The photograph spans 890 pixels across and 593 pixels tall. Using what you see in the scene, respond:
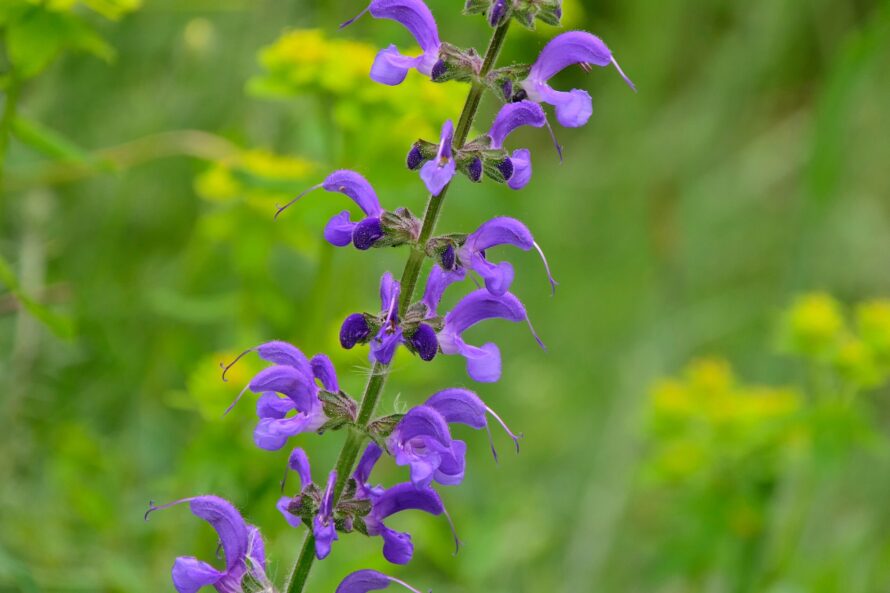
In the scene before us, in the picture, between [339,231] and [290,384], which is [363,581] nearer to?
[290,384]

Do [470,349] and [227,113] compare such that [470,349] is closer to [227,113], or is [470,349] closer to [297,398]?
[297,398]

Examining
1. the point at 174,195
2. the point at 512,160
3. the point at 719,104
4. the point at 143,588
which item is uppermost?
the point at 719,104

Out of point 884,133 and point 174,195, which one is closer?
point 174,195

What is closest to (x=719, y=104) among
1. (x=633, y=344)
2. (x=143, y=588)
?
(x=633, y=344)

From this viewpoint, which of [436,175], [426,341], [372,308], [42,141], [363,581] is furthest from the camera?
[372,308]

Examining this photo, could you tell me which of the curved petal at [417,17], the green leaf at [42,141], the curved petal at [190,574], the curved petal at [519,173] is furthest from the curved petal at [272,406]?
the green leaf at [42,141]

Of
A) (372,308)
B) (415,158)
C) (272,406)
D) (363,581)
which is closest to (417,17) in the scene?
(415,158)

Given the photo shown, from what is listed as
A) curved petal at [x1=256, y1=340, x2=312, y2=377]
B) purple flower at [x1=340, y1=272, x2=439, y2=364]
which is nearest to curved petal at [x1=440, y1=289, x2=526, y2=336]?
purple flower at [x1=340, y1=272, x2=439, y2=364]
